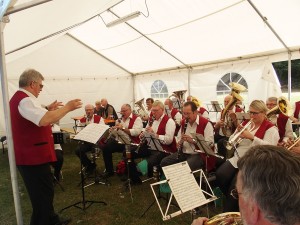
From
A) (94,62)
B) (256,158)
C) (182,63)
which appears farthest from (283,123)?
(94,62)

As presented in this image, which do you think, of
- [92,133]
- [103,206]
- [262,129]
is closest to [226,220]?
[262,129]

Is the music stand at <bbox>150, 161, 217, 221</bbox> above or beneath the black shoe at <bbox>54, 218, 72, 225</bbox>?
above

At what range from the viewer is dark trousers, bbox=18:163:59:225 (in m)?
2.98

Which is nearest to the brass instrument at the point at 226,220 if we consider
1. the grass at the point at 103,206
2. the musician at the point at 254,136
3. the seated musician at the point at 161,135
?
the musician at the point at 254,136

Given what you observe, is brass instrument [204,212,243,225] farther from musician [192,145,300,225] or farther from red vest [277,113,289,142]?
red vest [277,113,289,142]

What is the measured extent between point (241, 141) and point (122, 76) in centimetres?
977

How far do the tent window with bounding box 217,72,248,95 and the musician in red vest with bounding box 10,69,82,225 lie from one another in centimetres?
710

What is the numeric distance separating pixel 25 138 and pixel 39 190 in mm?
654

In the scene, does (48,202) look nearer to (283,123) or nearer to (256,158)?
(256,158)

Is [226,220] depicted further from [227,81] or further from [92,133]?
[227,81]

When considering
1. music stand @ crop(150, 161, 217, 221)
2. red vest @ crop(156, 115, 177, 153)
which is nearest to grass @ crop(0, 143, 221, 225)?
red vest @ crop(156, 115, 177, 153)

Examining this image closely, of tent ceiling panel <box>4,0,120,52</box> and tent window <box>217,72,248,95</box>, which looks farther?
tent window <box>217,72,248,95</box>

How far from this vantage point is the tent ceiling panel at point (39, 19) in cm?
309

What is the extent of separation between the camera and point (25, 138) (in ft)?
9.45
